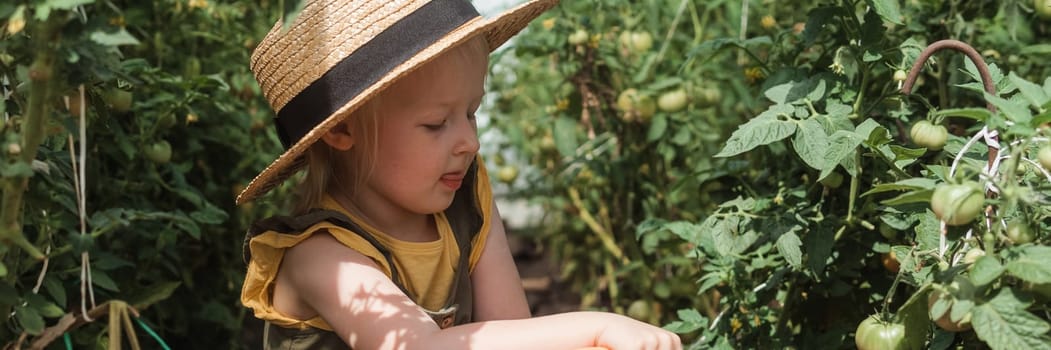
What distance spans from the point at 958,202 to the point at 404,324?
78 cm

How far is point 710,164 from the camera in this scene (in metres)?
2.87

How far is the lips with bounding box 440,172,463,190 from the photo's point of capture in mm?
1817

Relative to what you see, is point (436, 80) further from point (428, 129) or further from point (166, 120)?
point (166, 120)

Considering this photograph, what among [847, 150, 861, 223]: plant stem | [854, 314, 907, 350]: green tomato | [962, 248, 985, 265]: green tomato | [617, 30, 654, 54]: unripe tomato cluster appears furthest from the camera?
[617, 30, 654, 54]: unripe tomato cluster

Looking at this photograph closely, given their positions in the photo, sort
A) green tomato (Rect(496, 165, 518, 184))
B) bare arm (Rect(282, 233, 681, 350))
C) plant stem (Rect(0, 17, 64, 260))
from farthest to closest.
→ green tomato (Rect(496, 165, 518, 184))
bare arm (Rect(282, 233, 681, 350))
plant stem (Rect(0, 17, 64, 260))

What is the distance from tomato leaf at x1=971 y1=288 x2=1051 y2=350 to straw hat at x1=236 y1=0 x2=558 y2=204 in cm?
82

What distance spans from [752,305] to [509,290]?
0.45 meters

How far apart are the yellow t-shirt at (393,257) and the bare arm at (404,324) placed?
0.04 meters

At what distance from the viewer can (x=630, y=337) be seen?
61.4 inches

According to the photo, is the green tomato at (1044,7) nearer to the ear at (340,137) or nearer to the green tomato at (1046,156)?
the green tomato at (1046,156)

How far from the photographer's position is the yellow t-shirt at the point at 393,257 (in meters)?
1.77

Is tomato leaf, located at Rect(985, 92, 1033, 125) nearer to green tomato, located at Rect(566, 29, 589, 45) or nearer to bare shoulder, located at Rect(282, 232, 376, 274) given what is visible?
bare shoulder, located at Rect(282, 232, 376, 274)

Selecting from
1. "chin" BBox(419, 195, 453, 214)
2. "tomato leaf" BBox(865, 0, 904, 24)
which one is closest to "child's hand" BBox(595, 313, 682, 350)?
"chin" BBox(419, 195, 453, 214)

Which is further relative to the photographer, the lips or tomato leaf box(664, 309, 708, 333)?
tomato leaf box(664, 309, 708, 333)
